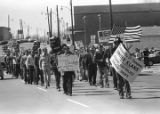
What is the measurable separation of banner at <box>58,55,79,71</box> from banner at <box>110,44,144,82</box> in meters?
2.53

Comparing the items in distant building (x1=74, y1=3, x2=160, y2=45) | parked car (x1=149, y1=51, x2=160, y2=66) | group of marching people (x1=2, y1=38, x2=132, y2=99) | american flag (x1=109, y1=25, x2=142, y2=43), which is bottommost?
parked car (x1=149, y1=51, x2=160, y2=66)

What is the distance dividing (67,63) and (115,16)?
111105 mm

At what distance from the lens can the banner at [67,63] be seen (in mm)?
18500

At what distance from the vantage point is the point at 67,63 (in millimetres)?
18562

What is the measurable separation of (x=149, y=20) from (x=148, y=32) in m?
46.1

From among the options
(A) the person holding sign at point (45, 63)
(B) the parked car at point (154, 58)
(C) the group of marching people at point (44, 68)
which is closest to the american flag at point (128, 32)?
(B) the parked car at point (154, 58)

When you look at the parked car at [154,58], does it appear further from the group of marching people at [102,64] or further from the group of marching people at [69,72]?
the group of marching people at [102,64]

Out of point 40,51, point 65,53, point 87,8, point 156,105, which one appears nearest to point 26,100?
point 65,53

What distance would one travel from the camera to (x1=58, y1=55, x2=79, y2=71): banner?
60.7ft

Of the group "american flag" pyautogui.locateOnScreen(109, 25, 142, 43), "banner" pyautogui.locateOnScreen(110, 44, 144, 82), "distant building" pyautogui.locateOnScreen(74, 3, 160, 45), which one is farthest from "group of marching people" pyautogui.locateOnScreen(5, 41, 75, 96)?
"distant building" pyautogui.locateOnScreen(74, 3, 160, 45)

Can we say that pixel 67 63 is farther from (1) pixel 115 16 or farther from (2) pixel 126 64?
(1) pixel 115 16

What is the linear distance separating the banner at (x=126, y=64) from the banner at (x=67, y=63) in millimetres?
2535

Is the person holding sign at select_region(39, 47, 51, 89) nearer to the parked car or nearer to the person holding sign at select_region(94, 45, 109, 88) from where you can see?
the person holding sign at select_region(94, 45, 109, 88)

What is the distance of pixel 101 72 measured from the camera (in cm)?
2127
